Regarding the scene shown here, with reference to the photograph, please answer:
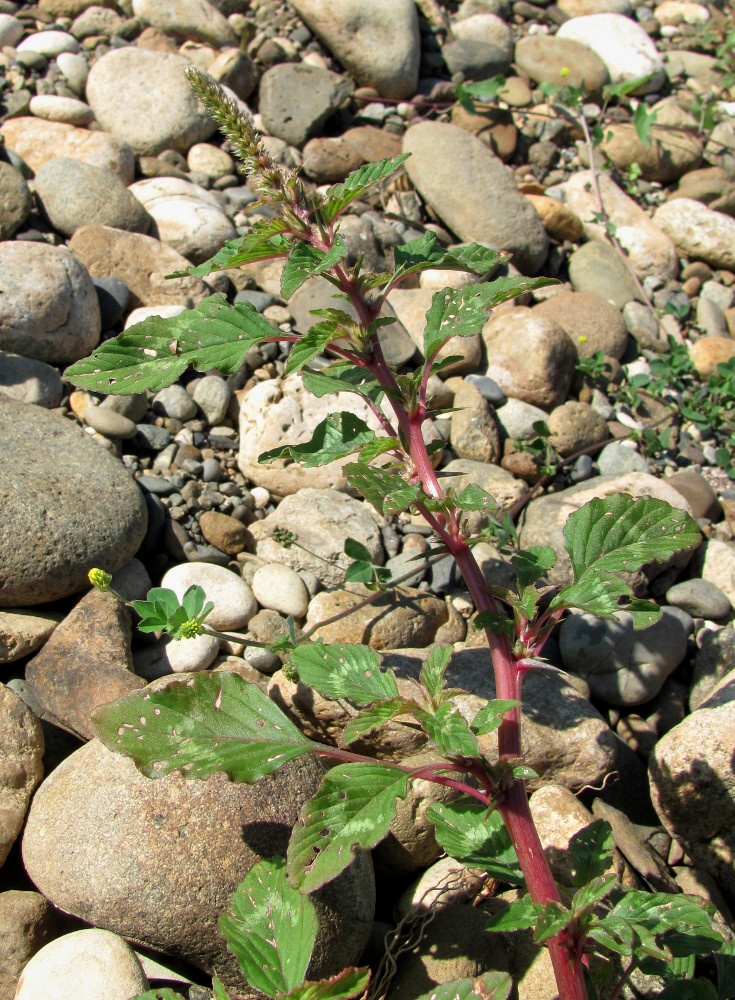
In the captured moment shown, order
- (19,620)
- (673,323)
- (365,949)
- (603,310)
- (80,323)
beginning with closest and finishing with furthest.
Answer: (365,949), (19,620), (80,323), (603,310), (673,323)

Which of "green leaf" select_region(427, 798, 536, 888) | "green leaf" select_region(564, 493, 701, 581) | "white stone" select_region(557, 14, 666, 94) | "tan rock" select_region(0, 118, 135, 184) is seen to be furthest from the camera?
"white stone" select_region(557, 14, 666, 94)

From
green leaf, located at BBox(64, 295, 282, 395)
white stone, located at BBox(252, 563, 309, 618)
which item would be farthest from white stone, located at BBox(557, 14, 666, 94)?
green leaf, located at BBox(64, 295, 282, 395)

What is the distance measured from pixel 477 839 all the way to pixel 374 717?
453mm

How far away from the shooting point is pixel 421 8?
6.07 m

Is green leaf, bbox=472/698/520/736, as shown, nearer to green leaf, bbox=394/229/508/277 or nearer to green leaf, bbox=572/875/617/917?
green leaf, bbox=572/875/617/917

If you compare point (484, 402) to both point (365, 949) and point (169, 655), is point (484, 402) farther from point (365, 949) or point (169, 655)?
point (365, 949)

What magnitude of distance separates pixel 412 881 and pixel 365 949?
0.98 feet

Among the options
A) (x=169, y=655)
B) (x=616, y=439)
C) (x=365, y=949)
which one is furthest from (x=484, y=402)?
(x=365, y=949)

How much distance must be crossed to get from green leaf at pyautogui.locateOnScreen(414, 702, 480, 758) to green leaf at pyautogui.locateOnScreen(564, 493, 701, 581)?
638 millimetres

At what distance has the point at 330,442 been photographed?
8.71ft

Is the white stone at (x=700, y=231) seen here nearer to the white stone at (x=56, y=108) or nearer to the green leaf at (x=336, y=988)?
the white stone at (x=56, y=108)

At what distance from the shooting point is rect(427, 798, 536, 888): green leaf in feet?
7.27

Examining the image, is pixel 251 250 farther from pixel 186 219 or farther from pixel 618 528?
pixel 186 219

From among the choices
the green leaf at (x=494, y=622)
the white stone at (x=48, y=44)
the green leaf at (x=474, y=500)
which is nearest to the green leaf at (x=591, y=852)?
the green leaf at (x=494, y=622)
